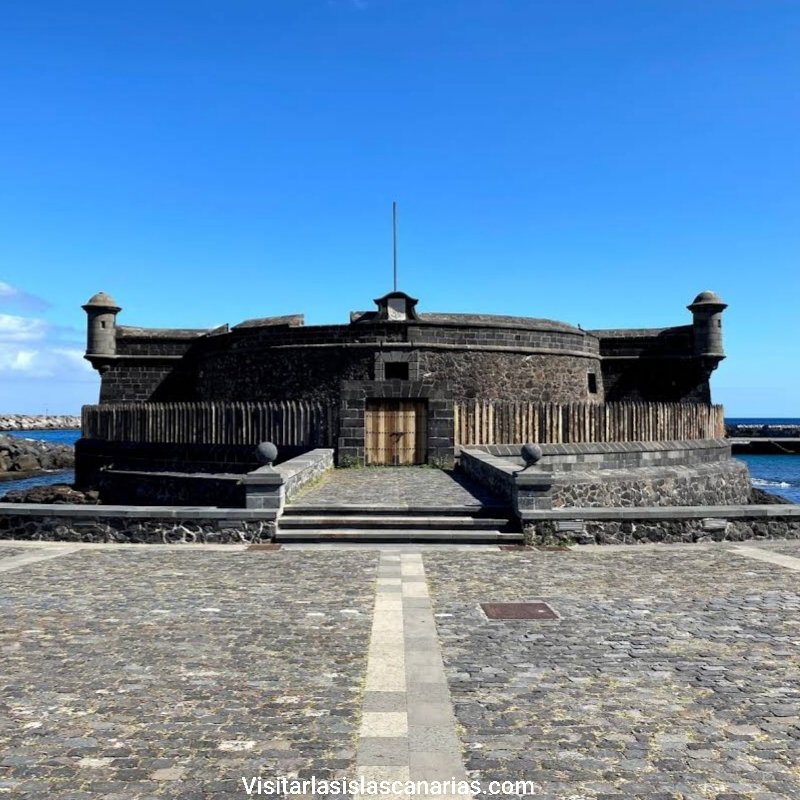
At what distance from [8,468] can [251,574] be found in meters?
45.9

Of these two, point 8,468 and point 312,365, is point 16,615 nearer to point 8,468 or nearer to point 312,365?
point 312,365

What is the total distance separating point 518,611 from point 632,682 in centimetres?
195

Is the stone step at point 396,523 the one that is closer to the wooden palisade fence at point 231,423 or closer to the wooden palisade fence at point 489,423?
the wooden palisade fence at point 489,423

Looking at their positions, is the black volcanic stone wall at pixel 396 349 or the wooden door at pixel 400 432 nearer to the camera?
the wooden door at pixel 400 432

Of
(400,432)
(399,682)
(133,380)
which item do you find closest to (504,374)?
(400,432)

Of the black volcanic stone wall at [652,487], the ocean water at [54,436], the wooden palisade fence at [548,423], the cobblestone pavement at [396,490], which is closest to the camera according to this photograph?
the cobblestone pavement at [396,490]

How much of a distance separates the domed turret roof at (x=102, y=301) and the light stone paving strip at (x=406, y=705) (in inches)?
1079

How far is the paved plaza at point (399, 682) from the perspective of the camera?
3.57 m

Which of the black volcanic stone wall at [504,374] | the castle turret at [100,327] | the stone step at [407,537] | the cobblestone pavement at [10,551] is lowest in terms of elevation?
the cobblestone pavement at [10,551]

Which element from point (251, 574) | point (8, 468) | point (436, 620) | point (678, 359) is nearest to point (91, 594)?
point (251, 574)

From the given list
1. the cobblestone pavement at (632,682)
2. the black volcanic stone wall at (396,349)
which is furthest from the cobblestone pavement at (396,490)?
the black volcanic stone wall at (396,349)

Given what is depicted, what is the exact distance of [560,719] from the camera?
13.8 ft

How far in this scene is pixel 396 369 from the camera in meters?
24.3

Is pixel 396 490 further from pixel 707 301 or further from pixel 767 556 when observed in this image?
pixel 707 301
